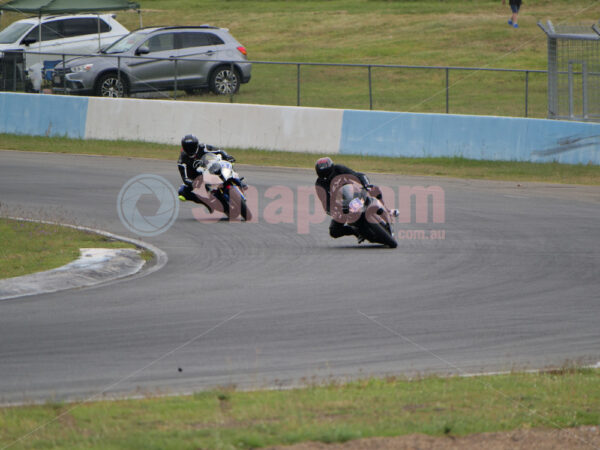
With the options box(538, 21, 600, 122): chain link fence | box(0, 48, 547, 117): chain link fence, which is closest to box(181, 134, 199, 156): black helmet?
box(538, 21, 600, 122): chain link fence

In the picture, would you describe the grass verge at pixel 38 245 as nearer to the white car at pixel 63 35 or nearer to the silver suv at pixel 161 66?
the silver suv at pixel 161 66

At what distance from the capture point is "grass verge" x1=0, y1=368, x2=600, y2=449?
5426 millimetres

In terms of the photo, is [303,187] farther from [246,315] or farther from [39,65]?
[39,65]

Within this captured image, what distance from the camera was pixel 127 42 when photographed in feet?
90.2

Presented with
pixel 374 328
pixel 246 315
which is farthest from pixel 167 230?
pixel 374 328

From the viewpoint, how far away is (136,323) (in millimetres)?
8547

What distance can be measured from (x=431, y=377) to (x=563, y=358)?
1326mm

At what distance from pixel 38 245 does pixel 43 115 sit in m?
13.7

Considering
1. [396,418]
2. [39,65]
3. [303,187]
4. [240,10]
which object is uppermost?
[240,10]

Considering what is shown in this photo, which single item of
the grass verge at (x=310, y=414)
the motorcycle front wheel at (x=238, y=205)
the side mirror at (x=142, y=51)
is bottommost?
the grass verge at (x=310, y=414)

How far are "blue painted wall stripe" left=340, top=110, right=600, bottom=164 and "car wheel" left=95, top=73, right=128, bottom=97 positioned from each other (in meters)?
7.25

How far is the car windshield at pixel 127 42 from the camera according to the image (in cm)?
2723

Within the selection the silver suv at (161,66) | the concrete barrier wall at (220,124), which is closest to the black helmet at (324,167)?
the concrete barrier wall at (220,124)

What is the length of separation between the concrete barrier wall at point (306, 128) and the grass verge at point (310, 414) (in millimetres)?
14780
